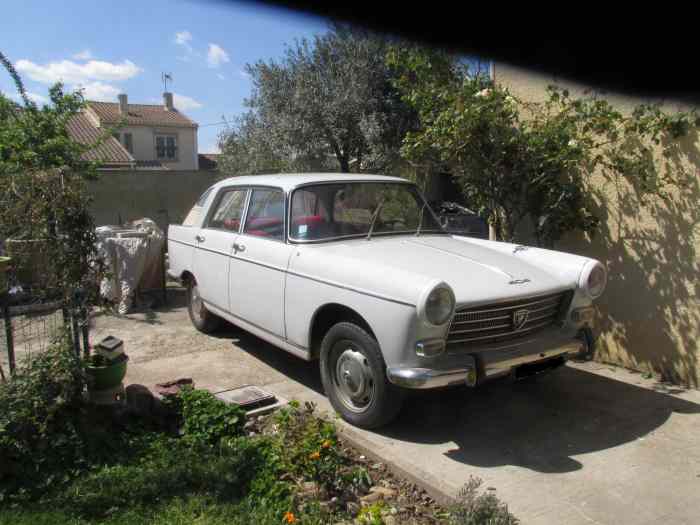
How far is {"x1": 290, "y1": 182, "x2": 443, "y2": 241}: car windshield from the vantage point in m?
4.91

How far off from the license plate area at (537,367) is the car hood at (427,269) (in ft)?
1.57

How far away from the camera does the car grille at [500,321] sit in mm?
3859

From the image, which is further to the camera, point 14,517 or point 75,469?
point 75,469

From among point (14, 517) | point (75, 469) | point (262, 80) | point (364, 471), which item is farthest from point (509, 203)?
point (262, 80)

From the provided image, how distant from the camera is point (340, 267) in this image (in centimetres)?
424

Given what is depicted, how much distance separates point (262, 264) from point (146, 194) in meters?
8.65

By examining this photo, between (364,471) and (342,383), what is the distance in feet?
2.91

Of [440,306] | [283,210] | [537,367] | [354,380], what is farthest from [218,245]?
[537,367]

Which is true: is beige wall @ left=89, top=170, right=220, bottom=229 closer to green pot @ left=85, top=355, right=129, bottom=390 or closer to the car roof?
the car roof

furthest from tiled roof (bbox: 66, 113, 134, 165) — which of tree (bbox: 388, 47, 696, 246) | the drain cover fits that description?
the drain cover

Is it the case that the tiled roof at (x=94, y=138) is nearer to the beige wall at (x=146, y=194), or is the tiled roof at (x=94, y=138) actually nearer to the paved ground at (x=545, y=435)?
the beige wall at (x=146, y=194)

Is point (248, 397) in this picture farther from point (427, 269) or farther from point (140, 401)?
point (427, 269)

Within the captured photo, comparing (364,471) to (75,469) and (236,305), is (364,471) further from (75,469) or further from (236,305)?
(236,305)

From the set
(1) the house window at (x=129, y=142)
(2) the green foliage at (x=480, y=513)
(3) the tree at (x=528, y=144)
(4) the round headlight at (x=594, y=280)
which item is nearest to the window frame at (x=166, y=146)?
(1) the house window at (x=129, y=142)
